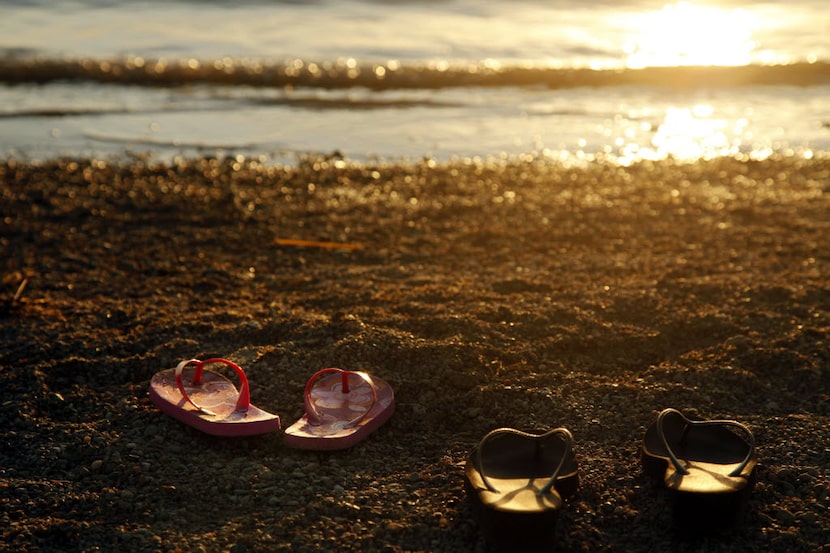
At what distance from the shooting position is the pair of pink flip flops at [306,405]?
3191mm

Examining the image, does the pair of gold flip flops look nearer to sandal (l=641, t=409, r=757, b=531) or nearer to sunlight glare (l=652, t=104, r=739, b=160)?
sandal (l=641, t=409, r=757, b=531)

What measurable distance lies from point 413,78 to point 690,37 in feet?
12.4

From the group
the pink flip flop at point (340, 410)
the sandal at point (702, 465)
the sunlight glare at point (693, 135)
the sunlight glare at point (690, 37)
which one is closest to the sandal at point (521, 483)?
the sandal at point (702, 465)

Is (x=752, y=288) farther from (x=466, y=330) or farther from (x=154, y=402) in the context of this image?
(x=154, y=402)

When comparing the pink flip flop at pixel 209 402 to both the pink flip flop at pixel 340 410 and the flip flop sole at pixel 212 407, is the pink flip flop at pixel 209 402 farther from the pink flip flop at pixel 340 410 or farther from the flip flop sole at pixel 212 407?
the pink flip flop at pixel 340 410

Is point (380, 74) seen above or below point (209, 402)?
above

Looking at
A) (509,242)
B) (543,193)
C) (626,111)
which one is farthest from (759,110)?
(509,242)

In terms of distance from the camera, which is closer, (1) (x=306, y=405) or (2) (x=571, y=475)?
(2) (x=571, y=475)

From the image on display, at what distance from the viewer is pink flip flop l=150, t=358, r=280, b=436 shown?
3203 mm

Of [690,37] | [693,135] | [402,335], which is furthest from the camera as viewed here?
[690,37]

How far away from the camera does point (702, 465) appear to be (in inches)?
114

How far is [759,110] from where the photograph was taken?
8117mm

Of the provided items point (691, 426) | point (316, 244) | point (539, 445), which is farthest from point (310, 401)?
point (316, 244)

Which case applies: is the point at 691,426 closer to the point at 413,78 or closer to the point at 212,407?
the point at 212,407
